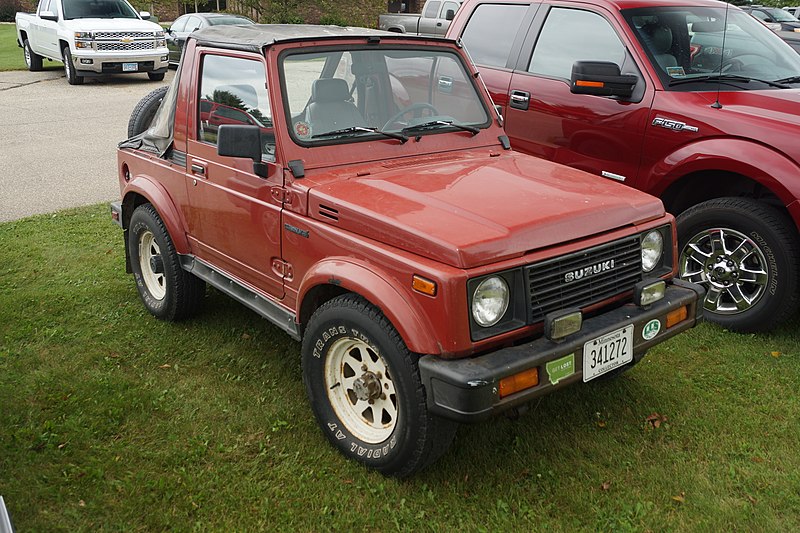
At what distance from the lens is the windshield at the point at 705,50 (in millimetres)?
5281

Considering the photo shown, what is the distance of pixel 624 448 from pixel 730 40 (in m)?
3.52

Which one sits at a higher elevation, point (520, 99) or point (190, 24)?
point (190, 24)

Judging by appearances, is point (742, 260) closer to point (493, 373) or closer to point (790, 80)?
point (790, 80)

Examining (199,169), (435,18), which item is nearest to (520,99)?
(199,169)

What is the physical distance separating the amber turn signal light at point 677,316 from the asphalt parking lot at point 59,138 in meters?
6.72

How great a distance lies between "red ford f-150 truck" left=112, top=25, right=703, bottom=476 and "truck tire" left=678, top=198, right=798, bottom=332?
132 centimetres

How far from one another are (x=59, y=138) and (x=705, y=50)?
32.6 feet

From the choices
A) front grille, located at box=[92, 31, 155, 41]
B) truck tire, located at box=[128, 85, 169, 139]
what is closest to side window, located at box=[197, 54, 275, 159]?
truck tire, located at box=[128, 85, 169, 139]

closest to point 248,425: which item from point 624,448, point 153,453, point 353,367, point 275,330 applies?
point 153,453

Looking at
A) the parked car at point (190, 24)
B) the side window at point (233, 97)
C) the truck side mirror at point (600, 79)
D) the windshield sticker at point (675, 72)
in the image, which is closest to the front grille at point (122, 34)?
the parked car at point (190, 24)

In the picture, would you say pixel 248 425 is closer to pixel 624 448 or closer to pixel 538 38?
pixel 624 448

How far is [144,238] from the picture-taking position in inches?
207

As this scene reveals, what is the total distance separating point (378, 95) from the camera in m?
4.11

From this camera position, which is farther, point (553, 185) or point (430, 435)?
point (553, 185)
